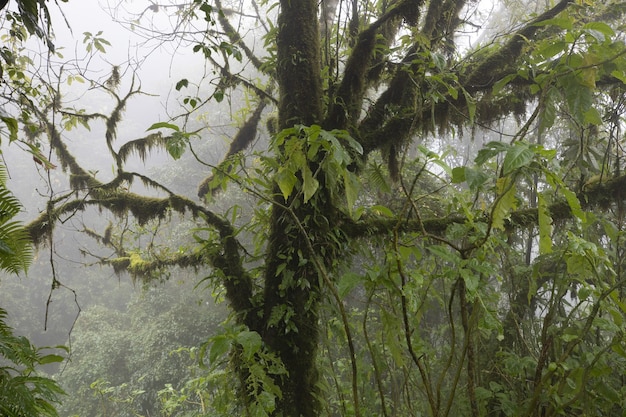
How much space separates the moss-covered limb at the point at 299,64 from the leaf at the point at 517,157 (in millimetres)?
1481

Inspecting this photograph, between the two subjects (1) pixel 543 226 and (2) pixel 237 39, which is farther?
(2) pixel 237 39

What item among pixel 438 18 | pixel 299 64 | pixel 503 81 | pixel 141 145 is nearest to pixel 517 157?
pixel 503 81

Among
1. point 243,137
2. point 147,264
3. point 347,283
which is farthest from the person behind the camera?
point 243,137

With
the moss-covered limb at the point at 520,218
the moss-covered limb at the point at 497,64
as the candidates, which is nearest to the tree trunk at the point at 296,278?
the moss-covered limb at the point at 520,218

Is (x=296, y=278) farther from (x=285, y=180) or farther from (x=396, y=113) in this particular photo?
(x=396, y=113)

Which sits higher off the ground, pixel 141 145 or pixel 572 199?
pixel 141 145

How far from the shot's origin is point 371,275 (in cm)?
113

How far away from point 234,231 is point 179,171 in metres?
14.5

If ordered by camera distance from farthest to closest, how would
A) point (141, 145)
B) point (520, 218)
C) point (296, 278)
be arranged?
point (141, 145), point (520, 218), point (296, 278)

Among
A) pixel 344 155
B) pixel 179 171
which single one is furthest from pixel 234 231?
pixel 179 171

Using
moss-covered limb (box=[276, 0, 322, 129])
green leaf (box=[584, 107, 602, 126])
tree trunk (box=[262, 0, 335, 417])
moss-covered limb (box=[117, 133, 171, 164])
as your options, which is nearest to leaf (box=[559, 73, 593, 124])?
green leaf (box=[584, 107, 602, 126])

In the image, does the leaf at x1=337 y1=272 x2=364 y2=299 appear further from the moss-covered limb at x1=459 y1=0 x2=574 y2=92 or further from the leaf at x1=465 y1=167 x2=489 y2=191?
the moss-covered limb at x1=459 y1=0 x2=574 y2=92

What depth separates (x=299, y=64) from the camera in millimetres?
2326

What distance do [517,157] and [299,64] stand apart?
1717 mm
